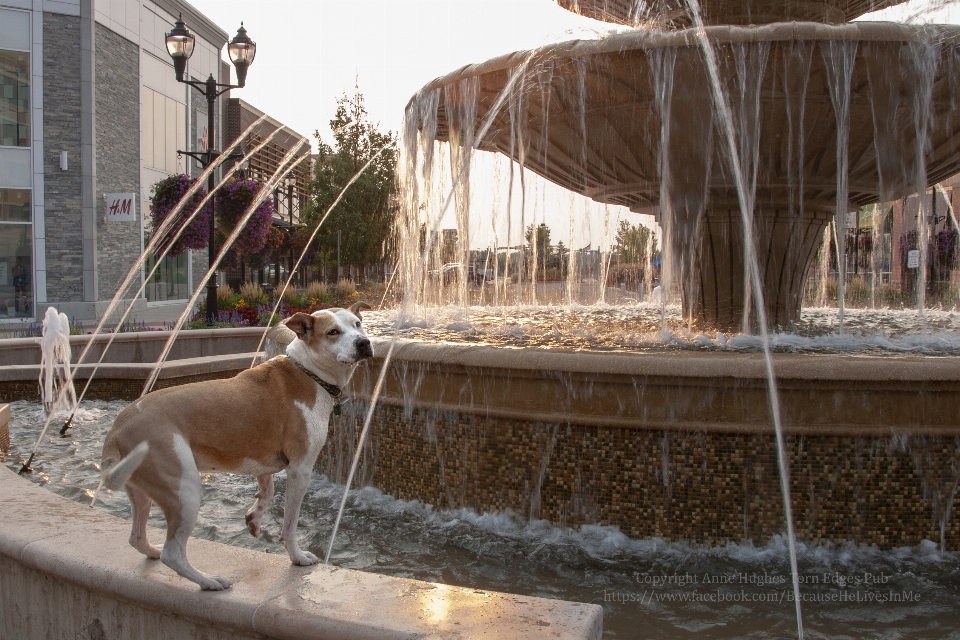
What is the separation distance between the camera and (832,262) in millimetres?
34938

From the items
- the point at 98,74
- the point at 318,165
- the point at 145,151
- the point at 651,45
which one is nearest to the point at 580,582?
the point at 651,45

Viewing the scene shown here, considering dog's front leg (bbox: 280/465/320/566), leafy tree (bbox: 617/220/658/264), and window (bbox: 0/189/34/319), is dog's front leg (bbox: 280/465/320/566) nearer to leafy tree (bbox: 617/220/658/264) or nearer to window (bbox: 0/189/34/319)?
window (bbox: 0/189/34/319)

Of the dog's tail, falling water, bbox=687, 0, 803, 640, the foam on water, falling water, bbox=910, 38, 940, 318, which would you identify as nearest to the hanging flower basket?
the foam on water

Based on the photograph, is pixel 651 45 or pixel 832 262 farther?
pixel 832 262

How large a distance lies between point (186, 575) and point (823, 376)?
132 inches

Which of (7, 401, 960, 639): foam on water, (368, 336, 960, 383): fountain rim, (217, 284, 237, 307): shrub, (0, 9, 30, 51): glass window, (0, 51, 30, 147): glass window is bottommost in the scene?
(7, 401, 960, 639): foam on water

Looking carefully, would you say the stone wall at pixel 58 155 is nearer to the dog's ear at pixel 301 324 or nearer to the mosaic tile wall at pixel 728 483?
the mosaic tile wall at pixel 728 483

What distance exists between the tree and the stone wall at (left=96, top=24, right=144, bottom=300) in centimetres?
754

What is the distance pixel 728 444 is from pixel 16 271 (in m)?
24.7

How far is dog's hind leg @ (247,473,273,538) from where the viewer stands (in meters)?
3.20

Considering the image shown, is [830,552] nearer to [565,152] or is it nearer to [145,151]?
[565,152]

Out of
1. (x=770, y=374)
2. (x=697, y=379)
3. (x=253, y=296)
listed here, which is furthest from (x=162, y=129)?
(x=770, y=374)

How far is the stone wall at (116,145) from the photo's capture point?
85.4ft

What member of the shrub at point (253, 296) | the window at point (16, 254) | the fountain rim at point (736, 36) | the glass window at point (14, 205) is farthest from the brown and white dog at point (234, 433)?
the glass window at point (14, 205)
